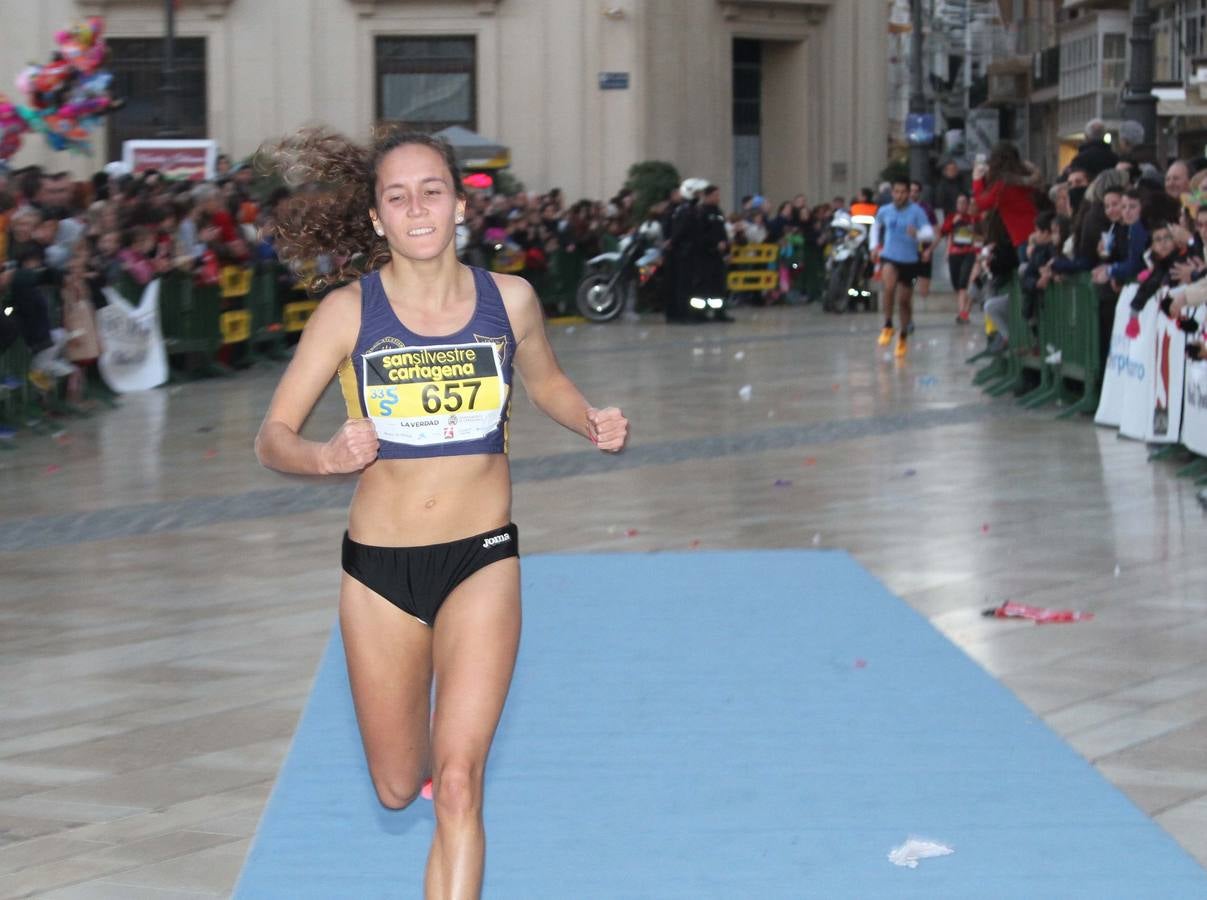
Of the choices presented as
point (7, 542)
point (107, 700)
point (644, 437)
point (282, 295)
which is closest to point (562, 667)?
point (107, 700)

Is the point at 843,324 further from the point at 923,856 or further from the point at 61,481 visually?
the point at 923,856

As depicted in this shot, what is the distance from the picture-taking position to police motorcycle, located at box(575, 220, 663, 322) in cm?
2816

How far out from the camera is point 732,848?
17.2ft

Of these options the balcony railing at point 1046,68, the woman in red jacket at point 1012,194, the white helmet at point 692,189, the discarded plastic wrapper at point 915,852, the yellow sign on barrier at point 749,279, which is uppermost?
the balcony railing at point 1046,68

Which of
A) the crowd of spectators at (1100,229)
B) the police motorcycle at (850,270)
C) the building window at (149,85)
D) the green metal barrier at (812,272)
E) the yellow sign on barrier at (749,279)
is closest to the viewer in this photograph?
the crowd of spectators at (1100,229)

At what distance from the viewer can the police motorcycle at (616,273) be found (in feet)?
92.4

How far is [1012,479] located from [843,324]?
16.0m

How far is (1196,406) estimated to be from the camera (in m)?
12.1

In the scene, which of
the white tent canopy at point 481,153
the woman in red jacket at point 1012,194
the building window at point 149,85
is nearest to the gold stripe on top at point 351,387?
the woman in red jacket at point 1012,194

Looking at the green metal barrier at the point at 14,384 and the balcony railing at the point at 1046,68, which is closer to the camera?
the green metal barrier at the point at 14,384

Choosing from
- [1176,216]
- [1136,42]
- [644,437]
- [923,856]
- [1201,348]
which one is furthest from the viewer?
[1136,42]

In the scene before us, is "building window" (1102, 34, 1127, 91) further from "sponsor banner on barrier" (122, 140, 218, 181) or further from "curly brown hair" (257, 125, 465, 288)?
"curly brown hair" (257, 125, 465, 288)

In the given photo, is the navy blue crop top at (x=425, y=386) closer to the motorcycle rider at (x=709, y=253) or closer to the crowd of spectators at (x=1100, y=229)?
the crowd of spectators at (x=1100, y=229)

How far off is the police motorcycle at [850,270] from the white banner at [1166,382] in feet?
58.7
